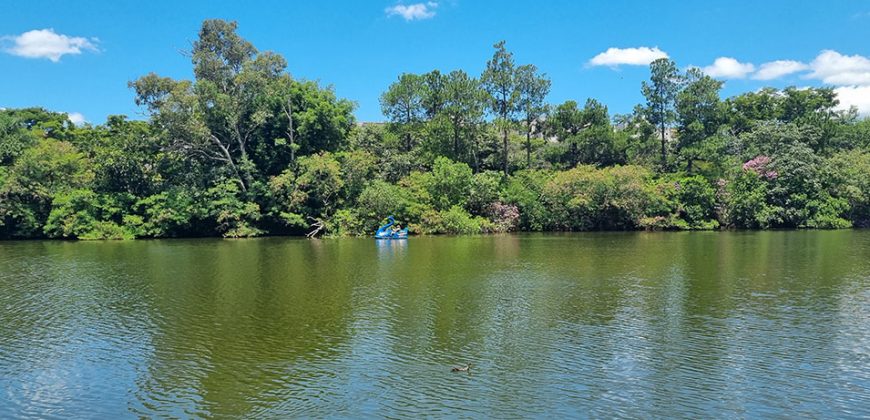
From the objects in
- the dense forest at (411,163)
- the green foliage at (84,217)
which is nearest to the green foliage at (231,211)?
the dense forest at (411,163)

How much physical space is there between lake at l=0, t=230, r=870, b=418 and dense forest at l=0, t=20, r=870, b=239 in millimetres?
20809

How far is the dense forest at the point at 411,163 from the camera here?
158 ft

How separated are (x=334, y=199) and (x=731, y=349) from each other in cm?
4039

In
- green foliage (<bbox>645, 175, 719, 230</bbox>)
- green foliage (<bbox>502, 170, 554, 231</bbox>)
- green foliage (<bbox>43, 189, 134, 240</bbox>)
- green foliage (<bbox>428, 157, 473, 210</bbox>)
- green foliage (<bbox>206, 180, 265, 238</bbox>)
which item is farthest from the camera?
green foliage (<bbox>502, 170, 554, 231</bbox>)

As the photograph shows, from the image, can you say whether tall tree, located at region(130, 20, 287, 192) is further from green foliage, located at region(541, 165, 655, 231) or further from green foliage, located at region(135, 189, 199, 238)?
green foliage, located at region(541, 165, 655, 231)

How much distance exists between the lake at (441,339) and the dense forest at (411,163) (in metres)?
20.8

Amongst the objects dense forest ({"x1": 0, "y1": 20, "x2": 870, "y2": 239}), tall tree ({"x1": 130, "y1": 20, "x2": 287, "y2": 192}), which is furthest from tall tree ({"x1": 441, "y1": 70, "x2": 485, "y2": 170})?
tall tree ({"x1": 130, "y1": 20, "x2": 287, "y2": 192})

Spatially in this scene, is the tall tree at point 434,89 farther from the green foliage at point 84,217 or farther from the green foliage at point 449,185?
the green foliage at point 84,217

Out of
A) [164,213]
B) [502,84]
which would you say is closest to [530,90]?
[502,84]

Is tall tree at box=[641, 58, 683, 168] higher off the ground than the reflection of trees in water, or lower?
higher

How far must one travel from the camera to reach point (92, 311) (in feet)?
61.3

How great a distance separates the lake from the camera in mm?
10859

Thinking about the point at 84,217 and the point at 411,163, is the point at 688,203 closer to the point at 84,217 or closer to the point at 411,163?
the point at 411,163

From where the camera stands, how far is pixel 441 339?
1499 centimetres
